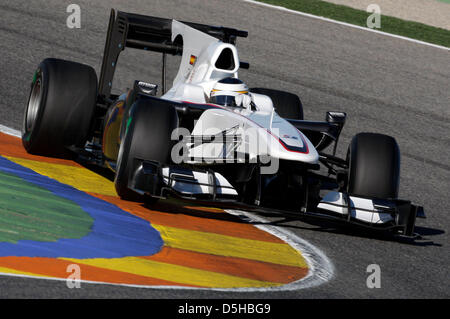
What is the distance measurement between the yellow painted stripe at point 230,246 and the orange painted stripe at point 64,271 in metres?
0.82

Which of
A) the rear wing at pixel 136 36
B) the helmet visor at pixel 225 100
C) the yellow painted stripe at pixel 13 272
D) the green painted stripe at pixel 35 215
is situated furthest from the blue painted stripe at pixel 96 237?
the rear wing at pixel 136 36

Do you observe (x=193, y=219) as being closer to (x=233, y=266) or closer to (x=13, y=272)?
(x=233, y=266)

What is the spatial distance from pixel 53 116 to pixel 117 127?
1.82 feet

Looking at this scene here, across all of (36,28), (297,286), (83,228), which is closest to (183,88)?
(83,228)

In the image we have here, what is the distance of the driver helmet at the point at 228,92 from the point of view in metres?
7.02

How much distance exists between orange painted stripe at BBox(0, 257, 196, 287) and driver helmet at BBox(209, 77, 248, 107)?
2543mm

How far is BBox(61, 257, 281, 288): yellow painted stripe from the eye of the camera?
485cm

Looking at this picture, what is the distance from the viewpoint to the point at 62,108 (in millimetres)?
7152

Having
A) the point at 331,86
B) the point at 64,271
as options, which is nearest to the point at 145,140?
the point at 64,271

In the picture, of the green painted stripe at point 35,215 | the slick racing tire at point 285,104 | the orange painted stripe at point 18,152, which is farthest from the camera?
the slick racing tire at point 285,104

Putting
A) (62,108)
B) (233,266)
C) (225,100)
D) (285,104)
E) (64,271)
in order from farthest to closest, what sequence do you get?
1. (285,104)
2. (62,108)
3. (225,100)
4. (233,266)
5. (64,271)

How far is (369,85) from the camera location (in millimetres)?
13305

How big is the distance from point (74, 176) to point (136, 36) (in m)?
1.77

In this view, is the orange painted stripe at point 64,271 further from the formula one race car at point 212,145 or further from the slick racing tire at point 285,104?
the slick racing tire at point 285,104
